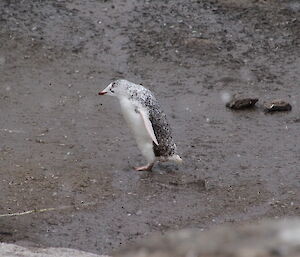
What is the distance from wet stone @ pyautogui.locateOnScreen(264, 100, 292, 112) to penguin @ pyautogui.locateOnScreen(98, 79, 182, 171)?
1.66m

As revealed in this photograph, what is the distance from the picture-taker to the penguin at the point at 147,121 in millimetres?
5594

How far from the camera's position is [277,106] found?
23.8 ft

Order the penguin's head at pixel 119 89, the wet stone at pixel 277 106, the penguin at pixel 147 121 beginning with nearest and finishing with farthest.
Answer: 1. the penguin at pixel 147 121
2. the penguin's head at pixel 119 89
3. the wet stone at pixel 277 106

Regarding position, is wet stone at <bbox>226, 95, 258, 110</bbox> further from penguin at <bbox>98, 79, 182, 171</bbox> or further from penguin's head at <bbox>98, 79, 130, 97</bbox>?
penguin's head at <bbox>98, 79, 130, 97</bbox>

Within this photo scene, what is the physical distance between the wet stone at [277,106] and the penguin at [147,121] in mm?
1663

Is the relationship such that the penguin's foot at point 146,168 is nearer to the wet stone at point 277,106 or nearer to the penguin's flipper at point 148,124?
the penguin's flipper at point 148,124

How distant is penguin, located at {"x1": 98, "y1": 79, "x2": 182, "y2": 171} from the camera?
18.4ft

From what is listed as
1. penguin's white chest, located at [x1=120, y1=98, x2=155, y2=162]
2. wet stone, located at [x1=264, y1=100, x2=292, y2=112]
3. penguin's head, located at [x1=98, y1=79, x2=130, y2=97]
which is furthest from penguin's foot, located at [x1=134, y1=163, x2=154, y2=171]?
wet stone, located at [x1=264, y1=100, x2=292, y2=112]

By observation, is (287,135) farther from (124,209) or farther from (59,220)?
(59,220)

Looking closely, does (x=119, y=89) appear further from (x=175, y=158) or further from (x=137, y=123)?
(x=175, y=158)

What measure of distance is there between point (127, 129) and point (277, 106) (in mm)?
1542

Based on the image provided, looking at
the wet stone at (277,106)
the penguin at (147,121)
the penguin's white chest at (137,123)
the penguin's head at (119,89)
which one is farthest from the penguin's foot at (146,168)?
the wet stone at (277,106)

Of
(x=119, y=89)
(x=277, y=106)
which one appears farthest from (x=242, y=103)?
(x=119, y=89)

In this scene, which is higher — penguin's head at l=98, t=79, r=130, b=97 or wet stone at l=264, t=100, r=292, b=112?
penguin's head at l=98, t=79, r=130, b=97
